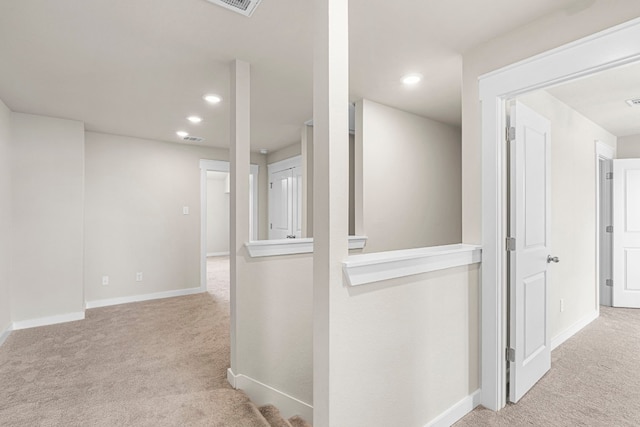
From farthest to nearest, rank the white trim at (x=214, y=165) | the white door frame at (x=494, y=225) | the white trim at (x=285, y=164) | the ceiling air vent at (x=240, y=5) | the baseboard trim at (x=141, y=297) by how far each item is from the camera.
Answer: the white trim at (x=214, y=165)
the white trim at (x=285, y=164)
the baseboard trim at (x=141, y=297)
the white door frame at (x=494, y=225)
the ceiling air vent at (x=240, y=5)

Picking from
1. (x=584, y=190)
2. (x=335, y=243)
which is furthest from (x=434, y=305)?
(x=584, y=190)

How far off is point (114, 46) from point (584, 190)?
4.69 meters

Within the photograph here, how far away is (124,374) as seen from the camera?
8.50ft

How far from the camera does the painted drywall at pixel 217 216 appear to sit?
32.4 feet

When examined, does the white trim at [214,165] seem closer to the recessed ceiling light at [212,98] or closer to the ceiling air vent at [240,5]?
the recessed ceiling light at [212,98]

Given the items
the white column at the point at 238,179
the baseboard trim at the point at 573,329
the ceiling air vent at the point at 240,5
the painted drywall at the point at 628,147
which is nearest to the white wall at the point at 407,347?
the white column at the point at 238,179

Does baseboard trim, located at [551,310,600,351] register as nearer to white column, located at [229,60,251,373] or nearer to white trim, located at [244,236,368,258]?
white trim, located at [244,236,368,258]

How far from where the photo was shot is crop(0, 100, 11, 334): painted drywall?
10.9 ft

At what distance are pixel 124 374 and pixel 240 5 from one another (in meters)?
2.83

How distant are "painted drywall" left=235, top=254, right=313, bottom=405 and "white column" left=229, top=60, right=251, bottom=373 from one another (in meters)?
0.05

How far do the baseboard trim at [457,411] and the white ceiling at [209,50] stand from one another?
93.5 inches

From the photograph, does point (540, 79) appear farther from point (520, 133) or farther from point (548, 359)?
point (548, 359)

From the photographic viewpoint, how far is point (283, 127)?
177 inches

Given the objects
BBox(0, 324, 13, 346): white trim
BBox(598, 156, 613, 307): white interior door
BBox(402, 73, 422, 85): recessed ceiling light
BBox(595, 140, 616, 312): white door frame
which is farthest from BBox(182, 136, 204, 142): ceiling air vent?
BBox(598, 156, 613, 307): white interior door
